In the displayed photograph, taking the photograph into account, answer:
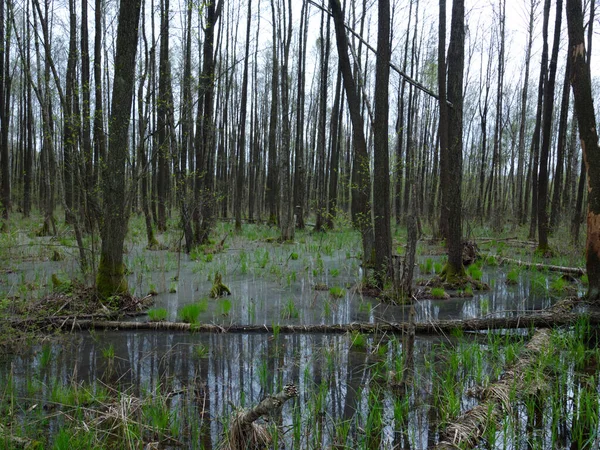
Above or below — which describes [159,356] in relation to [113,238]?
below

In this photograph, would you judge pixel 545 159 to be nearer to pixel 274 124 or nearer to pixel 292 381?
pixel 292 381

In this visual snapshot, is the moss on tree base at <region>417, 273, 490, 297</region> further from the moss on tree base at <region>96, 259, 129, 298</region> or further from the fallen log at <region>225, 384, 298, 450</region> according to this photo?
the fallen log at <region>225, 384, 298, 450</region>

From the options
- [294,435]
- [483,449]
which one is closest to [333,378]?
[294,435]

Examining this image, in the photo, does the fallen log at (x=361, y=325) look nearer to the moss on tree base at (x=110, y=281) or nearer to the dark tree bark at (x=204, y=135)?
the moss on tree base at (x=110, y=281)

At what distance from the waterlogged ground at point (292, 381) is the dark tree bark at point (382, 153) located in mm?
1004

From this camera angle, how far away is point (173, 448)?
259cm

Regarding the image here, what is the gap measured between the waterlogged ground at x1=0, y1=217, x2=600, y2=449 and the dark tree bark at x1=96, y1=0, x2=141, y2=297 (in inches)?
36.6

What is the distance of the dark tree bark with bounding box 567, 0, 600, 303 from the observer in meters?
5.54

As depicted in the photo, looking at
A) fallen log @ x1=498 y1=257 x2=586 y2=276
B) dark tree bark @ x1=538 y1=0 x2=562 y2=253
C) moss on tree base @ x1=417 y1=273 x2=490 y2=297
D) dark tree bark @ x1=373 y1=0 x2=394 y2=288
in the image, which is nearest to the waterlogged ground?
moss on tree base @ x1=417 y1=273 x2=490 y2=297

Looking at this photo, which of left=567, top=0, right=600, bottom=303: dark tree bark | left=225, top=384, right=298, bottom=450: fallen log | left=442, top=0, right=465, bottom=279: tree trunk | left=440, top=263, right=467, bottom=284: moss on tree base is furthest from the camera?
left=440, top=263, right=467, bottom=284: moss on tree base

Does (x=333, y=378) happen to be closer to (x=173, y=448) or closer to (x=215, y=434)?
(x=215, y=434)

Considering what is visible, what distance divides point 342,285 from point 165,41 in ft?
30.4

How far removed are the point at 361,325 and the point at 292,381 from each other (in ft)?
5.14

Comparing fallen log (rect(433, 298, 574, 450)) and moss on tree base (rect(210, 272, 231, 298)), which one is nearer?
fallen log (rect(433, 298, 574, 450))
